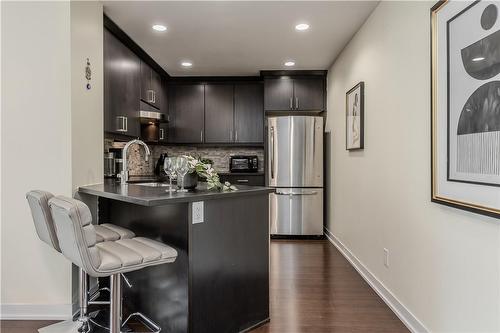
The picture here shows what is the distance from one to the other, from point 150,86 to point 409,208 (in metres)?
3.61

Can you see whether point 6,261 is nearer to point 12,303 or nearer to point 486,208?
point 12,303

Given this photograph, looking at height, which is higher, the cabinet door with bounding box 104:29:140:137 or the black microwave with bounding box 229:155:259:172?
the cabinet door with bounding box 104:29:140:137

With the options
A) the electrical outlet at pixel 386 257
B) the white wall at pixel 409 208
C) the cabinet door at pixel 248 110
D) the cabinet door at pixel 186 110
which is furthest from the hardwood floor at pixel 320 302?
the cabinet door at pixel 186 110

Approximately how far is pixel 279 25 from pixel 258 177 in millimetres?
2538

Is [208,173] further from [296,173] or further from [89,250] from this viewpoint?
[296,173]

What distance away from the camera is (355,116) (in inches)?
136

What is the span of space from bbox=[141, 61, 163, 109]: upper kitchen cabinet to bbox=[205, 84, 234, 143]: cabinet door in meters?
0.82

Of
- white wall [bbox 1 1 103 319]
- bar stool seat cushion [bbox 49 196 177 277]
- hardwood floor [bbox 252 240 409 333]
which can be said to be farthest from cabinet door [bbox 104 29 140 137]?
hardwood floor [bbox 252 240 409 333]

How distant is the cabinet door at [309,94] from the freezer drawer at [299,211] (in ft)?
4.20

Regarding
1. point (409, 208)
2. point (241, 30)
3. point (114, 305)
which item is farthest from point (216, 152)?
point (114, 305)

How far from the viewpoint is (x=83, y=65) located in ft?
8.46

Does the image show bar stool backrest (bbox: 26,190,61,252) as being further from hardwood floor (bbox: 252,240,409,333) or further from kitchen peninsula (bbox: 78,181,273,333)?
hardwood floor (bbox: 252,240,409,333)

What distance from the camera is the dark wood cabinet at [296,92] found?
505cm

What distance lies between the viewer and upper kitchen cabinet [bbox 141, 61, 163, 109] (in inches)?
167
